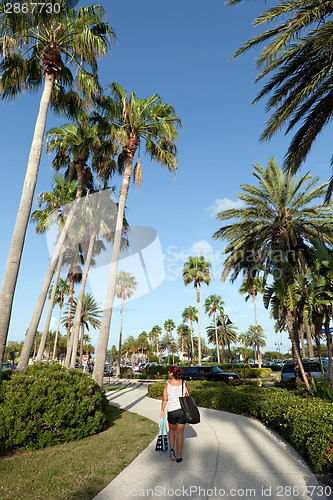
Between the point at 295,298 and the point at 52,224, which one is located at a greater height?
the point at 52,224

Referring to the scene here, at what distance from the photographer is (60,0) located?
352 inches

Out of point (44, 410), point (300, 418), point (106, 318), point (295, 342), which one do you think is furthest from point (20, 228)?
point (295, 342)

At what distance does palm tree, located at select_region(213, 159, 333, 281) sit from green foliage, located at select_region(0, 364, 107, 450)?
12069 mm

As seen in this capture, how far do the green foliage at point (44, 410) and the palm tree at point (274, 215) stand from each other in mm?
12069

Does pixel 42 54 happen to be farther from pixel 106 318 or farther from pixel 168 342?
pixel 168 342

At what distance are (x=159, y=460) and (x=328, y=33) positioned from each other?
905 centimetres

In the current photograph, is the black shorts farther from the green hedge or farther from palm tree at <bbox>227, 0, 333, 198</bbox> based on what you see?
palm tree at <bbox>227, 0, 333, 198</bbox>

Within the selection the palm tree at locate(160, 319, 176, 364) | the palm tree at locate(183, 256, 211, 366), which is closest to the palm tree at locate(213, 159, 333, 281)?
the palm tree at locate(183, 256, 211, 366)

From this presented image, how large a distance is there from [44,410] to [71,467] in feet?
5.46

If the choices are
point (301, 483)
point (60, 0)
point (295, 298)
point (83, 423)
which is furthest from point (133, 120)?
point (301, 483)

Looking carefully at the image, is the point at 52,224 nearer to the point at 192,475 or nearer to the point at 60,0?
the point at 60,0

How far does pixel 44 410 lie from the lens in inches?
254

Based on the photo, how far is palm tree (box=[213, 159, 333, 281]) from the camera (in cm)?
1667

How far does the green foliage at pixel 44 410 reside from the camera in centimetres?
595
